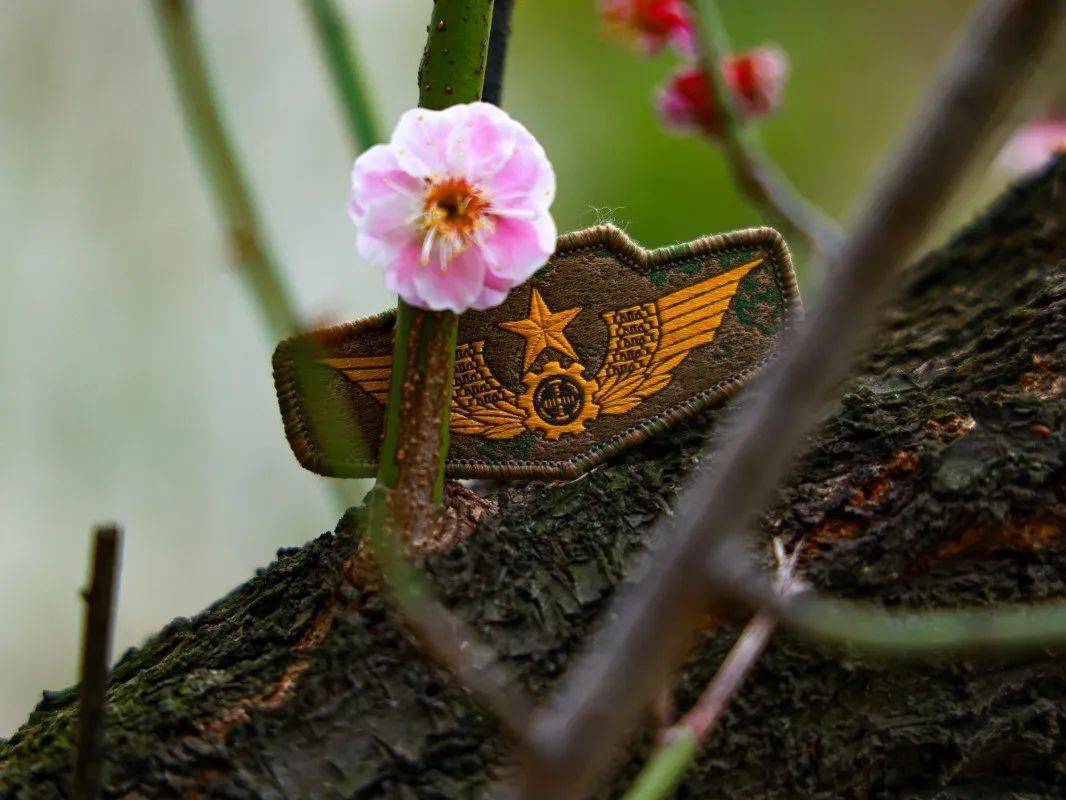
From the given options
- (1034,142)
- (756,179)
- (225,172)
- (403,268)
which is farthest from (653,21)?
(225,172)

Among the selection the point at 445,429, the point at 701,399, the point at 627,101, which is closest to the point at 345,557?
the point at 445,429

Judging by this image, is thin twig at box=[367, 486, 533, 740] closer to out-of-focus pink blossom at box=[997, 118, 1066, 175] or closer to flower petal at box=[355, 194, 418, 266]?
flower petal at box=[355, 194, 418, 266]

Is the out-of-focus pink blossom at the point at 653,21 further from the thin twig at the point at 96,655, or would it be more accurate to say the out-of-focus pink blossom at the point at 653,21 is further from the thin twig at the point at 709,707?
the thin twig at the point at 96,655

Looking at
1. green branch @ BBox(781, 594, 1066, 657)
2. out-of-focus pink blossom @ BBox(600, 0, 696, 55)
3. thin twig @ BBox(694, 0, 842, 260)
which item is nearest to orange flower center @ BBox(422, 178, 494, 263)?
green branch @ BBox(781, 594, 1066, 657)

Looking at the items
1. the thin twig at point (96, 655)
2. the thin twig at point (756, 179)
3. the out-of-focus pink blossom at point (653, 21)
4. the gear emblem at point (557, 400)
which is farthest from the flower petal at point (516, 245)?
the out-of-focus pink blossom at point (653, 21)

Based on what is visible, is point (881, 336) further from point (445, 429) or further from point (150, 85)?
point (150, 85)

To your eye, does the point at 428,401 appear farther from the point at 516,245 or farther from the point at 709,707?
the point at 709,707
